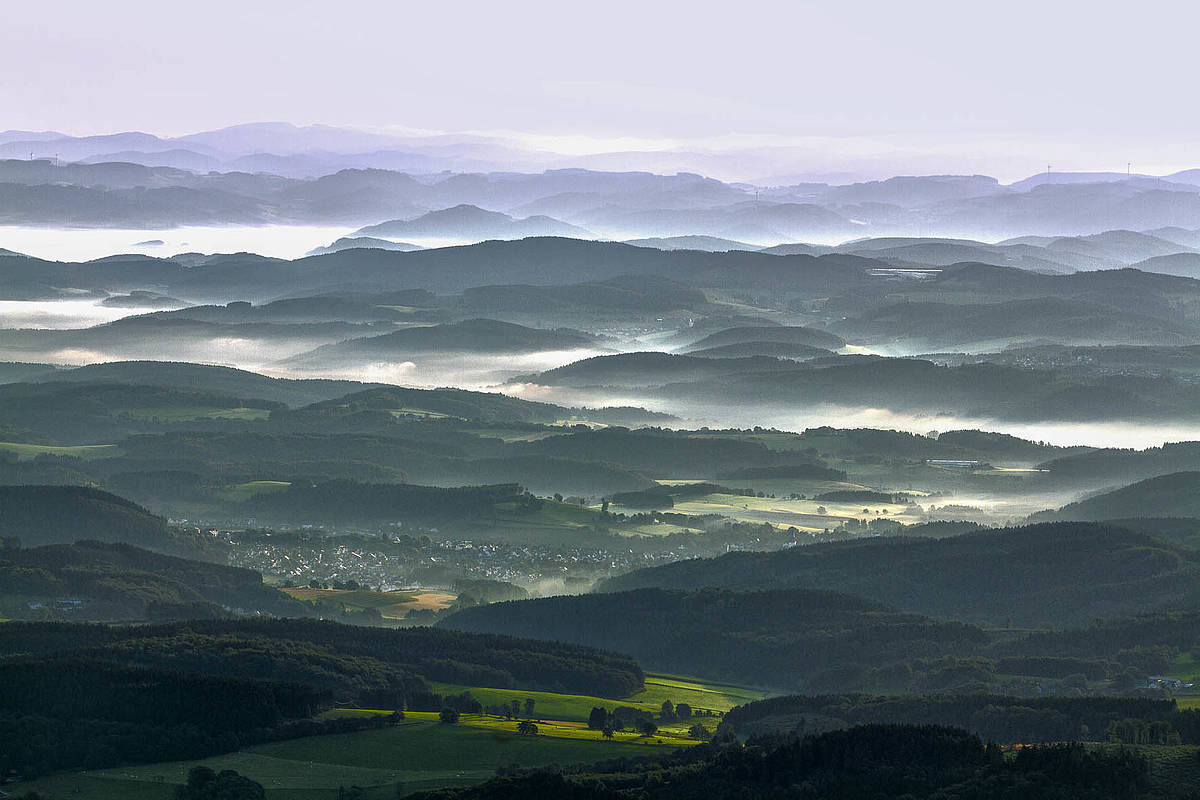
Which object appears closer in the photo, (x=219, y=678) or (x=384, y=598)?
(x=219, y=678)

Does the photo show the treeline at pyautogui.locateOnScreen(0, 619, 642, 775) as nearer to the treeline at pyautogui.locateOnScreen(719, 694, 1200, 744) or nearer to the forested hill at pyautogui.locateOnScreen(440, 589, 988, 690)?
the forested hill at pyautogui.locateOnScreen(440, 589, 988, 690)

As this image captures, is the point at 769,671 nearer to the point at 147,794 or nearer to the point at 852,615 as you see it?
the point at 852,615

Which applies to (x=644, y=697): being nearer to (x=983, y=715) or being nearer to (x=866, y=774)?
(x=983, y=715)

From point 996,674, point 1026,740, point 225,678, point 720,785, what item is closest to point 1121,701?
point 1026,740

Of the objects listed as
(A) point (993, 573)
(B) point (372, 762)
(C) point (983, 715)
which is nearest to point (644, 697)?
(C) point (983, 715)

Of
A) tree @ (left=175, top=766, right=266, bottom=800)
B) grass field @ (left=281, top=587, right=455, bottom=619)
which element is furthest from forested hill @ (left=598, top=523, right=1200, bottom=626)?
tree @ (left=175, top=766, right=266, bottom=800)

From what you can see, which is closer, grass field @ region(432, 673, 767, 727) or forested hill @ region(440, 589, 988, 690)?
grass field @ region(432, 673, 767, 727)
